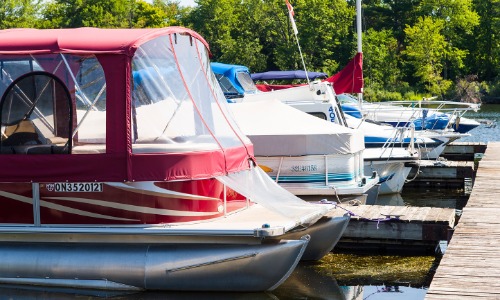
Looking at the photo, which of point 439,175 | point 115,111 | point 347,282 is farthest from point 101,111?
point 439,175

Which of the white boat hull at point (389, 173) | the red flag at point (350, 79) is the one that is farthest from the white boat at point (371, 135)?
the red flag at point (350, 79)

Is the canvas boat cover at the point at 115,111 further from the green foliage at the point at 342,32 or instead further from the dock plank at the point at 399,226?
the green foliage at the point at 342,32

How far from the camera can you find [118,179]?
12367 mm

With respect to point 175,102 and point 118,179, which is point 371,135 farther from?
point 118,179

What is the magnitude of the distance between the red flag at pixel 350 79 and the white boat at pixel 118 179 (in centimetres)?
1341

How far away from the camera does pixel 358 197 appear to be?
17.9 meters

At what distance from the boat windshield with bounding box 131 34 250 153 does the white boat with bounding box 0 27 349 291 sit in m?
0.02

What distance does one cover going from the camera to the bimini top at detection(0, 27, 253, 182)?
12.4 m

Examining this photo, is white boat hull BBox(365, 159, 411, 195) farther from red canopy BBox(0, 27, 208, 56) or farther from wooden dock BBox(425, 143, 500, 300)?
red canopy BBox(0, 27, 208, 56)

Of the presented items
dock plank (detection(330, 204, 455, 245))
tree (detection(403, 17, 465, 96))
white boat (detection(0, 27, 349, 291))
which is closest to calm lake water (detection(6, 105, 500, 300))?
white boat (detection(0, 27, 349, 291))

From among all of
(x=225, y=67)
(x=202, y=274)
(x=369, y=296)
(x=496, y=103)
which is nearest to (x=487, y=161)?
(x=225, y=67)

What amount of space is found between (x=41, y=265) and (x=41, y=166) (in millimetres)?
1275

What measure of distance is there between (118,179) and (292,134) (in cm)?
560

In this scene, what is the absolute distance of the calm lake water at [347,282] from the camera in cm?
1252
